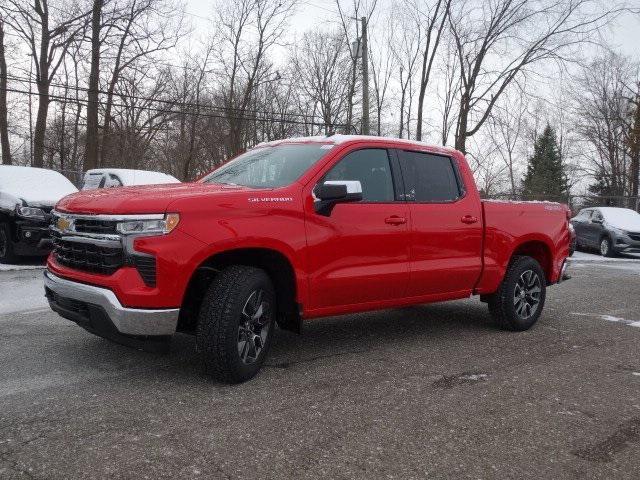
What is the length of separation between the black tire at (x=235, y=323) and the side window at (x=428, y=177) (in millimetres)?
1732

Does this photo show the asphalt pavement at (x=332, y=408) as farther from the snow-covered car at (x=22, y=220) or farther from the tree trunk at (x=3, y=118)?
the tree trunk at (x=3, y=118)

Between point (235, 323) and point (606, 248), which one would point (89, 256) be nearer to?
point (235, 323)

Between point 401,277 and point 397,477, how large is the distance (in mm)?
2358

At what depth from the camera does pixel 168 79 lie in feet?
99.3

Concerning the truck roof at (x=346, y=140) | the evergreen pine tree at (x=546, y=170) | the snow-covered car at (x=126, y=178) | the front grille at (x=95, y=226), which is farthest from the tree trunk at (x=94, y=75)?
the evergreen pine tree at (x=546, y=170)

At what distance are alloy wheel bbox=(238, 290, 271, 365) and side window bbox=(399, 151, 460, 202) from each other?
1.72 m

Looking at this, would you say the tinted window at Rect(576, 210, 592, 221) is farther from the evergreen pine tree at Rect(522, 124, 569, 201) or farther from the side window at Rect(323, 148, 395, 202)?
the evergreen pine tree at Rect(522, 124, 569, 201)

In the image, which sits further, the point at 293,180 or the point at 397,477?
the point at 293,180

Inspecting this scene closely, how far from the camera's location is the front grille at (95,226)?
3.81 metres

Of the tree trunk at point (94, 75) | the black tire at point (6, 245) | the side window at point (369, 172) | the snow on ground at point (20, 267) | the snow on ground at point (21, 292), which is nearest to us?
the side window at point (369, 172)

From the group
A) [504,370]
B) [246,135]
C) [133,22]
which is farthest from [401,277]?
[246,135]

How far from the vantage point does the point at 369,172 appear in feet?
16.4

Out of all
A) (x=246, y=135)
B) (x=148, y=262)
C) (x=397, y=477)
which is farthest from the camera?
(x=246, y=135)

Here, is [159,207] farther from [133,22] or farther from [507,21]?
[507,21]
